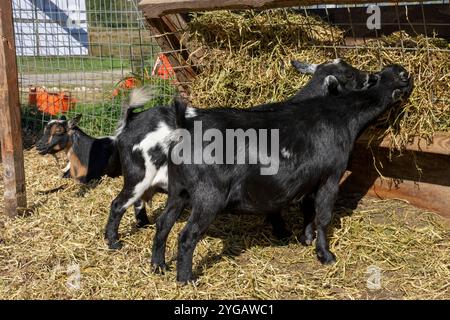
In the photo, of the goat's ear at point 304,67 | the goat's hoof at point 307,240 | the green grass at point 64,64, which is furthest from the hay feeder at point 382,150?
the green grass at point 64,64

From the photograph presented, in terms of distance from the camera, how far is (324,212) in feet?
14.3

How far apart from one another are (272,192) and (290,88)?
1655 mm

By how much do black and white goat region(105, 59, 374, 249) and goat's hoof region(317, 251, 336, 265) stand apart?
1.98 ft

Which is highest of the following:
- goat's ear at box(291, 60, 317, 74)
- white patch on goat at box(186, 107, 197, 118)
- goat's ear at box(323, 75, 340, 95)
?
goat's ear at box(291, 60, 317, 74)

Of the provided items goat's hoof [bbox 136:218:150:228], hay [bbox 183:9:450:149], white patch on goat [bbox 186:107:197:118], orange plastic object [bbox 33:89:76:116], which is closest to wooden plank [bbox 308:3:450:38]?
hay [bbox 183:9:450:149]

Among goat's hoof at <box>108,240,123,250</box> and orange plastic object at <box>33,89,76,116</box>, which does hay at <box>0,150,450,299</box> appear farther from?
orange plastic object at <box>33,89,76,116</box>

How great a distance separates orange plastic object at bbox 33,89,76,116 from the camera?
893 cm

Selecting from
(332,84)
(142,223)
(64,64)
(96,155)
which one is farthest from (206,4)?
(64,64)

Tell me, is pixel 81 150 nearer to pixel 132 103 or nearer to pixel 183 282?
pixel 132 103

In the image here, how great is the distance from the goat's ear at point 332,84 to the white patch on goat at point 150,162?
4.31 ft

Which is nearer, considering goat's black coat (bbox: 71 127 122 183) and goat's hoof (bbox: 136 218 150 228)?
goat's hoof (bbox: 136 218 150 228)

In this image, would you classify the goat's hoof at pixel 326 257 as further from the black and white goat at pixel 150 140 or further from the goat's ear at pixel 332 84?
the goat's ear at pixel 332 84

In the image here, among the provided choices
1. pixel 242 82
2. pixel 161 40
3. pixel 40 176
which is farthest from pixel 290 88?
pixel 40 176

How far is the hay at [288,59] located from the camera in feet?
15.2
